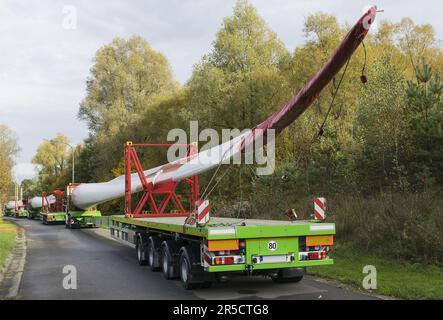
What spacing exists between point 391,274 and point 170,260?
4.92 metres

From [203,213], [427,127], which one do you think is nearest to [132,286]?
[203,213]

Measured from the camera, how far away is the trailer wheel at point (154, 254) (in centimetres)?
1232

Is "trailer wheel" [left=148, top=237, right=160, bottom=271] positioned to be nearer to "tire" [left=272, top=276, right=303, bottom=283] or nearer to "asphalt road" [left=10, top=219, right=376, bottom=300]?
"asphalt road" [left=10, top=219, right=376, bottom=300]

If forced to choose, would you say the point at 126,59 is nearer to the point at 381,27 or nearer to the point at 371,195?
the point at 381,27

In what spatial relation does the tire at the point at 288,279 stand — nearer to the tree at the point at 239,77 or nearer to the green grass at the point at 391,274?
the green grass at the point at 391,274

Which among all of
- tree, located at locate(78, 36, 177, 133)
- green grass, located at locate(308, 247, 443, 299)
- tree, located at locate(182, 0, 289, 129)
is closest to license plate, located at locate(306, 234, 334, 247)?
green grass, located at locate(308, 247, 443, 299)

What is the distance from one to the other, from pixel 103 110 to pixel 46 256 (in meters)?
34.5

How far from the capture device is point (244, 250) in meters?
8.75

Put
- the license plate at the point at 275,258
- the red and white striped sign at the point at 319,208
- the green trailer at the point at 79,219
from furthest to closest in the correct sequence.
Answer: the green trailer at the point at 79,219 < the red and white striped sign at the point at 319,208 < the license plate at the point at 275,258

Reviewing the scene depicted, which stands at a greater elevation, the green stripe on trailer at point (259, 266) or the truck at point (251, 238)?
the truck at point (251, 238)

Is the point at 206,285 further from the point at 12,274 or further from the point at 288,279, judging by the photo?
the point at 12,274

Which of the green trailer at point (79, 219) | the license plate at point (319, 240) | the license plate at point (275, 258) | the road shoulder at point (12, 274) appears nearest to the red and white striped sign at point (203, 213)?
the license plate at point (275, 258)

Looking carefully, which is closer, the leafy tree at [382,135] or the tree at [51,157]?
the leafy tree at [382,135]
